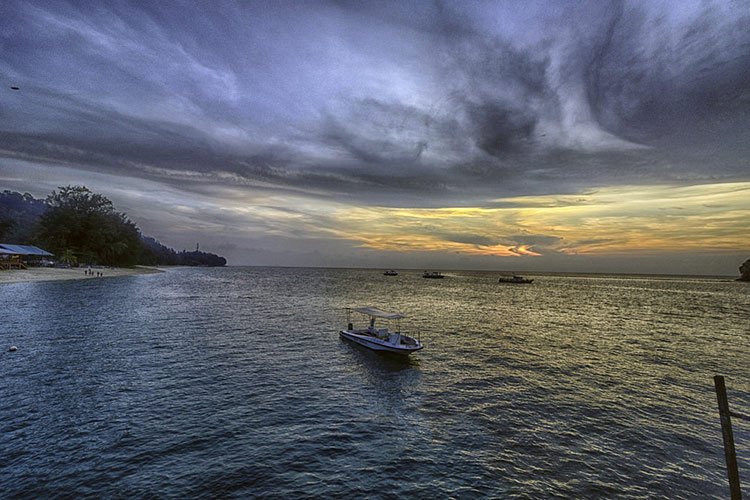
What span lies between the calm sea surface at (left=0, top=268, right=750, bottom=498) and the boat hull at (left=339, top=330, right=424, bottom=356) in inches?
40.6

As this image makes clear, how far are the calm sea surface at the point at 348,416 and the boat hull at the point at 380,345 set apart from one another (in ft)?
3.39

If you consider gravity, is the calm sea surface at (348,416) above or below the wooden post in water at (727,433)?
below

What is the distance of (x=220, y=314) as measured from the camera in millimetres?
55562

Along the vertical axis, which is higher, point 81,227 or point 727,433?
point 81,227

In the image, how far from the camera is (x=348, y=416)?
20422 mm

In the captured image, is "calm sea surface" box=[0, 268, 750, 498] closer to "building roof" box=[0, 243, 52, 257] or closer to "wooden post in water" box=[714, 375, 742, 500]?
A: "wooden post in water" box=[714, 375, 742, 500]

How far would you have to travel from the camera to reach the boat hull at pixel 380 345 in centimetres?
3328

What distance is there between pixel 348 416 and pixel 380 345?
48.2ft

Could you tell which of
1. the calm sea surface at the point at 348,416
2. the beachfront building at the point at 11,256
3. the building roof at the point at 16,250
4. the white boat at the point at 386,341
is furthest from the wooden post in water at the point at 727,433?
the building roof at the point at 16,250

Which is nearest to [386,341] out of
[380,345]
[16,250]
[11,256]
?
[380,345]

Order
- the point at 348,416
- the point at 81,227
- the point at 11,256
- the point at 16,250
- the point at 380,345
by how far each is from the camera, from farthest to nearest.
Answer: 1. the point at 81,227
2. the point at 16,250
3. the point at 11,256
4. the point at 380,345
5. the point at 348,416

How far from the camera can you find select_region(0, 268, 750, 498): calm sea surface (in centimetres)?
1422

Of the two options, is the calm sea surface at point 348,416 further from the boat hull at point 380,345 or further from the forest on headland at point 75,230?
the forest on headland at point 75,230

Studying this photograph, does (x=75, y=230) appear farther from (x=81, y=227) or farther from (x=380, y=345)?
(x=380, y=345)
